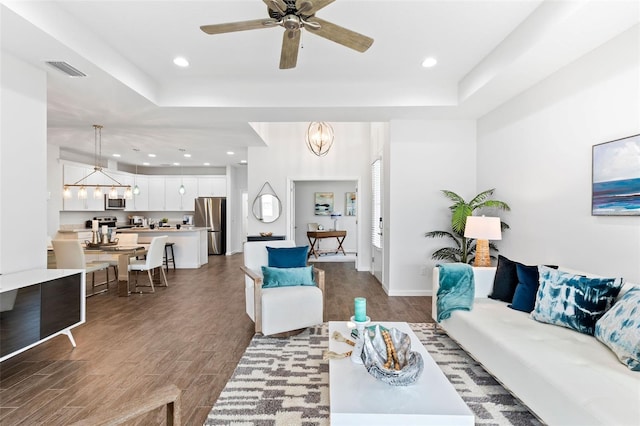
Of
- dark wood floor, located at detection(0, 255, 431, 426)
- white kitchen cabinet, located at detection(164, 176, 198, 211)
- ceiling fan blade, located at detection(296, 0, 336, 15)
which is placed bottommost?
dark wood floor, located at detection(0, 255, 431, 426)

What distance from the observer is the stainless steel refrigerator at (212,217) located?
9391 mm

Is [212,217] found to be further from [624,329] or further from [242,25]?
[624,329]

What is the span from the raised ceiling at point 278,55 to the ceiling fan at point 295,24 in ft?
1.64

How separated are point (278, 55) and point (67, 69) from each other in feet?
6.58

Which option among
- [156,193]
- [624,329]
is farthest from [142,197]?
[624,329]

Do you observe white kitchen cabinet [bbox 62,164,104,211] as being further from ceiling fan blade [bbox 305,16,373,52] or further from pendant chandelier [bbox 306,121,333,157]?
ceiling fan blade [bbox 305,16,373,52]

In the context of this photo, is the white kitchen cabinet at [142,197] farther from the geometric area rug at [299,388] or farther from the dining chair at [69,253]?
the geometric area rug at [299,388]

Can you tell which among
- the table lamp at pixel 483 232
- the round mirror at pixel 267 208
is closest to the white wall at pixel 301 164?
the round mirror at pixel 267 208

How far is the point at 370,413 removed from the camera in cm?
140

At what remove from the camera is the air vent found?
2.99 metres

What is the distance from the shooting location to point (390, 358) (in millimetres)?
1769

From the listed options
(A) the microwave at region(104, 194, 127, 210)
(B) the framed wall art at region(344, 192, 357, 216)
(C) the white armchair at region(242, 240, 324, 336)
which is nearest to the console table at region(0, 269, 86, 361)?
(C) the white armchair at region(242, 240, 324, 336)

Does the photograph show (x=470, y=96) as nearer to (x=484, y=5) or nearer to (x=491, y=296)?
(x=484, y=5)

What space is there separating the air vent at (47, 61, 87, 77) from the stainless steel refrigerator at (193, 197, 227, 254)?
6276 mm
